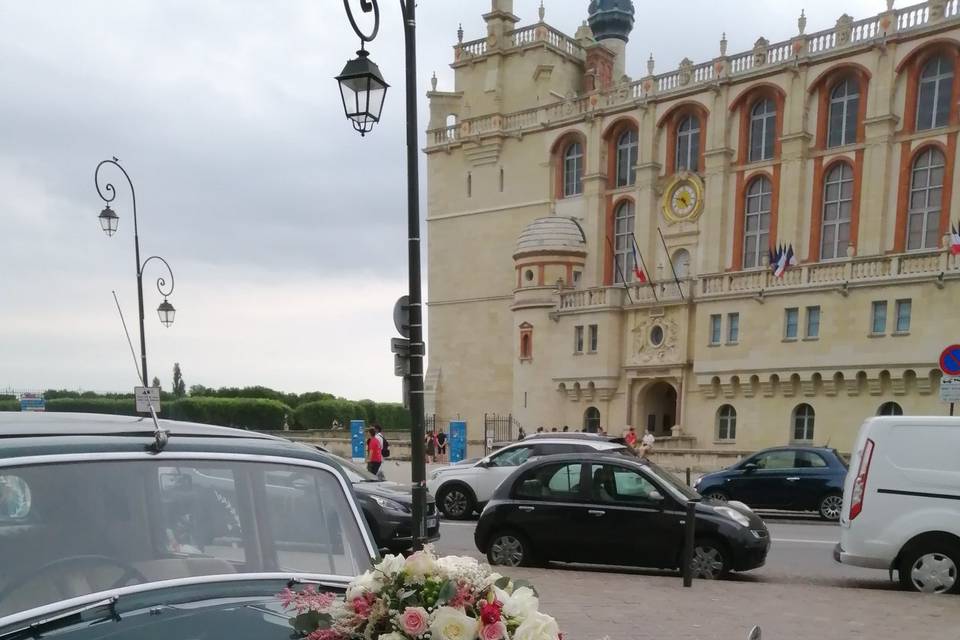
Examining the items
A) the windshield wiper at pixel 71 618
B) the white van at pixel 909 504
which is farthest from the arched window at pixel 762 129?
the windshield wiper at pixel 71 618

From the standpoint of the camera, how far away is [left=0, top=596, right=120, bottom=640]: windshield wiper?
2291 mm

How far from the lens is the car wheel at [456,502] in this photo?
630 inches

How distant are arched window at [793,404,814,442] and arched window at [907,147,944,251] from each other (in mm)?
7903

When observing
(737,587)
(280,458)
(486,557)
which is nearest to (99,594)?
(280,458)

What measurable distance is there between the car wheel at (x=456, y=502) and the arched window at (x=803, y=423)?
74.1ft

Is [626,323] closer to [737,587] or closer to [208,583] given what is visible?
[737,587]

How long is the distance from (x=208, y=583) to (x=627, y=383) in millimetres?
37732

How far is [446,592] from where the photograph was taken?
7.16 feet

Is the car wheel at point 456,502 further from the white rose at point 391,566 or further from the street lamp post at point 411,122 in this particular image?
the white rose at point 391,566

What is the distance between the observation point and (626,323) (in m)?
39.6

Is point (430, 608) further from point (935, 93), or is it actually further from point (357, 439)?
point (935, 93)

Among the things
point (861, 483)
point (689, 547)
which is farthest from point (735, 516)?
point (861, 483)

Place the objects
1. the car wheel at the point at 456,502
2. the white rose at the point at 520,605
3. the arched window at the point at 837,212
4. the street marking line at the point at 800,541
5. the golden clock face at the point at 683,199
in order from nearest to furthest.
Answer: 1. the white rose at the point at 520,605
2. the street marking line at the point at 800,541
3. the car wheel at the point at 456,502
4. the arched window at the point at 837,212
5. the golden clock face at the point at 683,199

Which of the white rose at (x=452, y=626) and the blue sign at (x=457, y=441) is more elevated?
the white rose at (x=452, y=626)
